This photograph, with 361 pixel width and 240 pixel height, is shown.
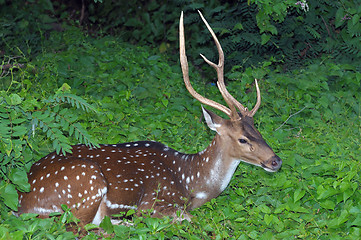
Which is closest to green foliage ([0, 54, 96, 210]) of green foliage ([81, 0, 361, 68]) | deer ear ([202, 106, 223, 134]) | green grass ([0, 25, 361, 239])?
green grass ([0, 25, 361, 239])

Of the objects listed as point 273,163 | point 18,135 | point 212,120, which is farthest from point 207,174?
point 18,135

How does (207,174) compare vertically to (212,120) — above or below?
below

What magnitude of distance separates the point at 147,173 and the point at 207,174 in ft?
1.99

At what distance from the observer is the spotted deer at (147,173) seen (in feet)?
15.2

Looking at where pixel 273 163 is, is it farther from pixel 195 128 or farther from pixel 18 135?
pixel 18 135

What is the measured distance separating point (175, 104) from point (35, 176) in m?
3.03

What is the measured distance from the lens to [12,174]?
4.52m

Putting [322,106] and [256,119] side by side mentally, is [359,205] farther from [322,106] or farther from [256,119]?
[322,106]

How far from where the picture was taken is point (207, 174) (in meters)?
5.22

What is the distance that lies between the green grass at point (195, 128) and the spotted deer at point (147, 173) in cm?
20

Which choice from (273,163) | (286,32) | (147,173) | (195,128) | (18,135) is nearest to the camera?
(18,135)

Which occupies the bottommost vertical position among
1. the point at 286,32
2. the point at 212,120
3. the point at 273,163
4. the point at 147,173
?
the point at 286,32

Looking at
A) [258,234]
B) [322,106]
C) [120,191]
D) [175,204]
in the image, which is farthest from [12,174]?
[322,106]

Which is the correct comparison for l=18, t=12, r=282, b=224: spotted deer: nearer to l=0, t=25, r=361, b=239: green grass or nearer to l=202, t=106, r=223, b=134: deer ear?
l=202, t=106, r=223, b=134: deer ear
